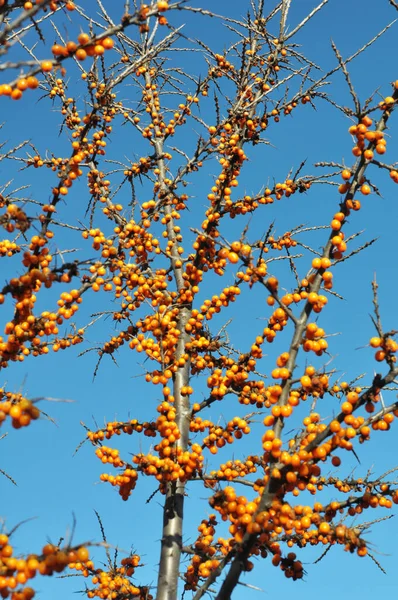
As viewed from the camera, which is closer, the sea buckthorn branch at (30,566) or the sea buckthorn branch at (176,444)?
the sea buckthorn branch at (30,566)

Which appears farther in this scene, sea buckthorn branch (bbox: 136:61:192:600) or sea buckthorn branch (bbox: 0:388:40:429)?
sea buckthorn branch (bbox: 136:61:192:600)

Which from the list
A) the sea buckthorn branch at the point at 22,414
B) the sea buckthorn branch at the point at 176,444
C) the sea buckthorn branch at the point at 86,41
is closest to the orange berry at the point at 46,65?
the sea buckthorn branch at the point at 86,41

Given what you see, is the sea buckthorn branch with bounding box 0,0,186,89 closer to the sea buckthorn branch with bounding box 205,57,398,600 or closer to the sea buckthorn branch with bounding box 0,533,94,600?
the sea buckthorn branch with bounding box 205,57,398,600

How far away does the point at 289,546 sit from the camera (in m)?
6.89

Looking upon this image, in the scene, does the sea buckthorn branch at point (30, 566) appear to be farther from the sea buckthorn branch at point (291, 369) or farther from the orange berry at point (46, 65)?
the orange berry at point (46, 65)

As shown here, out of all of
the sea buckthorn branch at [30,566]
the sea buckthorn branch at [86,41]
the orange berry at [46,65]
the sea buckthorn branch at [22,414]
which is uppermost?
the sea buckthorn branch at [86,41]

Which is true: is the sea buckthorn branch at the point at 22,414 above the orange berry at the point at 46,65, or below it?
below

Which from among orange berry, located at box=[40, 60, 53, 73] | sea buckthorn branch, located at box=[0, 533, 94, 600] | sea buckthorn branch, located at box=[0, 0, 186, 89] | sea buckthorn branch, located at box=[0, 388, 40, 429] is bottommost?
sea buckthorn branch, located at box=[0, 533, 94, 600]

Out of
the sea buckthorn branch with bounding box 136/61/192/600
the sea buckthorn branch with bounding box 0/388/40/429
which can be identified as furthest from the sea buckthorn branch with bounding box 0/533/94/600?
the sea buckthorn branch with bounding box 136/61/192/600

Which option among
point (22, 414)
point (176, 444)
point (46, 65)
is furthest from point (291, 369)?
point (46, 65)

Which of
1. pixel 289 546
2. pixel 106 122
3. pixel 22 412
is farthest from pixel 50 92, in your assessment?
pixel 289 546

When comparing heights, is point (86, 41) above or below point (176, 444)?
above

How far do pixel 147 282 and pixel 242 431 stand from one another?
7.83 feet

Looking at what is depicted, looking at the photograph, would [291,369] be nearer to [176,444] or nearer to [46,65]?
[176,444]
